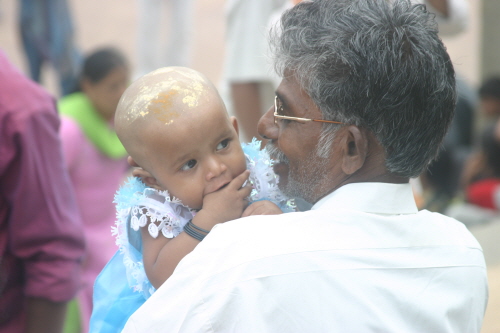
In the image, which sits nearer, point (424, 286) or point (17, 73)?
point (424, 286)

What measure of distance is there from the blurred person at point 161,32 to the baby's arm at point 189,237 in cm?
614

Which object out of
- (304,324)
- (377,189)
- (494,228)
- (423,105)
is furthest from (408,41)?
(494,228)

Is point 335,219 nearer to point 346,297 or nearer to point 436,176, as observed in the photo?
point 346,297

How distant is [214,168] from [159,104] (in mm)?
253

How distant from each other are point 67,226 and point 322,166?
101cm

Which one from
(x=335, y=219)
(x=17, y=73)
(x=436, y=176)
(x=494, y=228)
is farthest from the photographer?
(x=436, y=176)

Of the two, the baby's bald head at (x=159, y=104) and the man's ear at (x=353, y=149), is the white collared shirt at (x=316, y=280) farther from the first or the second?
the baby's bald head at (x=159, y=104)

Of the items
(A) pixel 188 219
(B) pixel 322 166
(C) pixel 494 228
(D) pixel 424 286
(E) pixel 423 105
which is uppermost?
(E) pixel 423 105

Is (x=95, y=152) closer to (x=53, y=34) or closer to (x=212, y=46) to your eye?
(x=53, y=34)

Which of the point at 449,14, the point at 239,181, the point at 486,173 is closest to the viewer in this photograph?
the point at 239,181

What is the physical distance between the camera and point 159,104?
6.23ft

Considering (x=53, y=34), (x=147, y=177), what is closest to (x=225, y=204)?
(x=147, y=177)

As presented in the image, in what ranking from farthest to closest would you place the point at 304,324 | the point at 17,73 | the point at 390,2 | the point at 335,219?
the point at 17,73, the point at 390,2, the point at 335,219, the point at 304,324

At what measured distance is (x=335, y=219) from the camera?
1752 millimetres
